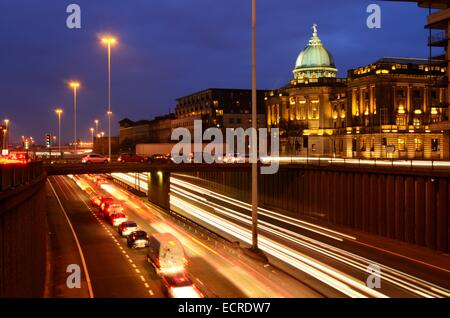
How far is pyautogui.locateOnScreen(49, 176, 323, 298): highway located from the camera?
26516 mm

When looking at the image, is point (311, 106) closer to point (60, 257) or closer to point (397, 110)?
point (397, 110)

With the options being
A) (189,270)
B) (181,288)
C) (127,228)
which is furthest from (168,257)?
(127,228)

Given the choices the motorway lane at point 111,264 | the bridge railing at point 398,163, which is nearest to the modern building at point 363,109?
the bridge railing at point 398,163

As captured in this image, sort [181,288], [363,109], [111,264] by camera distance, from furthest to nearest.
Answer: [363,109] < [111,264] < [181,288]

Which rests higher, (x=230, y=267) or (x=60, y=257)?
(x=230, y=267)

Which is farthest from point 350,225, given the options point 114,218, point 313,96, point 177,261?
point 313,96

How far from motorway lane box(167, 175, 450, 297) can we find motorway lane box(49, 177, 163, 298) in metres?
10.4

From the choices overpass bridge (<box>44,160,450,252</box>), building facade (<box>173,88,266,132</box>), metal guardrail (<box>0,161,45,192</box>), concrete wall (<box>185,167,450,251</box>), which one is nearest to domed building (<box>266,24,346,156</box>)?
building facade (<box>173,88,266,132</box>)

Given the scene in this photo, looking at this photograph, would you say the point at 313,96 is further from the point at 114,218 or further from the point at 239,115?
the point at 114,218

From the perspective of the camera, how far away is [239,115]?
557 feet

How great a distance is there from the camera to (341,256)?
3853 centimetres

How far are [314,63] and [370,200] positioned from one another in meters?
96.8

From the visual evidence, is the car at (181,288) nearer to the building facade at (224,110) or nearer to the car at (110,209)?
the car at (110,209)

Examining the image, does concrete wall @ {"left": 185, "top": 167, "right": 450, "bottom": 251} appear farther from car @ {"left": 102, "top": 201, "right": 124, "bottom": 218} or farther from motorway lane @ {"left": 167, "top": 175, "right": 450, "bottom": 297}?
car @ {"left": 102, "top": 201, "right": 124, "bottom": 218}
